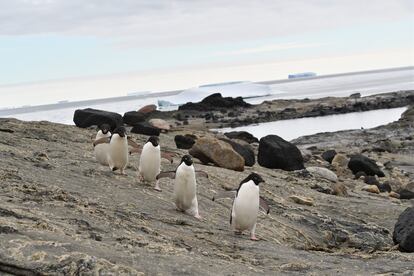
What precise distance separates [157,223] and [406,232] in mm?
3126

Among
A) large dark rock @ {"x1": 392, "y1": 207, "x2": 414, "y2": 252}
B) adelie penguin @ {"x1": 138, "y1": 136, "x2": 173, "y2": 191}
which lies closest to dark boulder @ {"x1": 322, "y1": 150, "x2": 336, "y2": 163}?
adelie penguin @ {"x1": 138, "y1": 136, "x2": 173, "y2": 191}

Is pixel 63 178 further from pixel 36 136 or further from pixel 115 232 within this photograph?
pixel 36 136

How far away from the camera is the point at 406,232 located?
8047 millimetres

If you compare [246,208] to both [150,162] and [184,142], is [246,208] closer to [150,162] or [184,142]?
[150,162]

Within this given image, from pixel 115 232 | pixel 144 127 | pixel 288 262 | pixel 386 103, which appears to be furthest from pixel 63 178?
pixel 386 103

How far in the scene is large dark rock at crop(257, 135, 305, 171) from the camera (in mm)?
15109

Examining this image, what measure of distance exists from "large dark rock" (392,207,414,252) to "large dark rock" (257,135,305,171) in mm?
6723

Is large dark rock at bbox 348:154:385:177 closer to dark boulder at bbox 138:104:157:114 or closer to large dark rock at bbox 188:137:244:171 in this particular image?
large dark rock at bbox 188:137:244:171

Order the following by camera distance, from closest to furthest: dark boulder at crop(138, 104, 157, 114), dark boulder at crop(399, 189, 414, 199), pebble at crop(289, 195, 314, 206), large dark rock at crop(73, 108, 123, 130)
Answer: pebble at crop(289, 195, 314, 206) < dark boulder at crop(399, 189, 414, 199) < large dark rock at crop(73, 108, 123, 130) < dark boulder at crop(138, 104, 157, 114)

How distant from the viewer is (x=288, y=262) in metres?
6.41

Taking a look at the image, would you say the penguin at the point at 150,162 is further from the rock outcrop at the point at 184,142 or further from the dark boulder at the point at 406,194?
the rock outcrop at the point at 184,142

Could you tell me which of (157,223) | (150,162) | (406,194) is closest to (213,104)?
(406,194)

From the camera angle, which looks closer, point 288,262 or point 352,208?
point 288,262

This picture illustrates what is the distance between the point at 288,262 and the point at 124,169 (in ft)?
16.2
